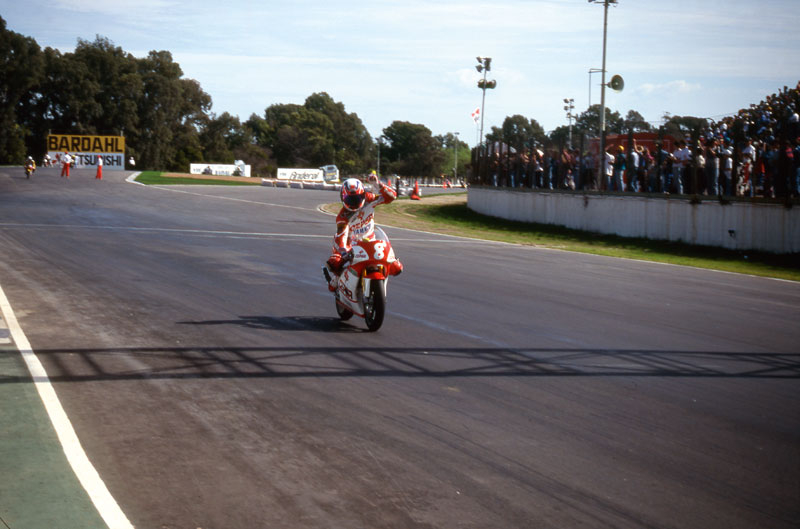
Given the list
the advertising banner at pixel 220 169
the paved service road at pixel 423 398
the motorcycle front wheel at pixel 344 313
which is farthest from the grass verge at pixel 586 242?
the advertising banner at pixel 220 169

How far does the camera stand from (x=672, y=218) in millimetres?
25297

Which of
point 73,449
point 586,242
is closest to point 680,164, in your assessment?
point 586,242

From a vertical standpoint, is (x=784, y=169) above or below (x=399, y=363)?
above

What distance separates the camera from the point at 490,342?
916 centimetres

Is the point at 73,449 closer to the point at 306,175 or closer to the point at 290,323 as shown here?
the point at 290,323

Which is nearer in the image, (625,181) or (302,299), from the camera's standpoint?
(302,299)

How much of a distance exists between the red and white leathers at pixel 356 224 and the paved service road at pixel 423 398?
84cm

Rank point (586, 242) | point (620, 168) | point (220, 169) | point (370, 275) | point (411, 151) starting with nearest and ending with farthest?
point (370, 275)
point (586, 242)
point (620, 168)
point (220, 169)
point (411, 151)

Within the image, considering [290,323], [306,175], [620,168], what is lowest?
[290,323]

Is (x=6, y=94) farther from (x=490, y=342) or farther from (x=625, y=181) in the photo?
(x=490, y=342)

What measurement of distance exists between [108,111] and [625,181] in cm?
9346

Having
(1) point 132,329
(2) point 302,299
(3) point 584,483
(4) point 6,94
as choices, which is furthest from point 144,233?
(4) point 6,94

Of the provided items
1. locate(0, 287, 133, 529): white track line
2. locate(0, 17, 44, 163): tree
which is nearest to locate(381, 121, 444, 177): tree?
locate(0, 17, 44, 163): tree

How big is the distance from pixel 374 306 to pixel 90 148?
86.6 metres
